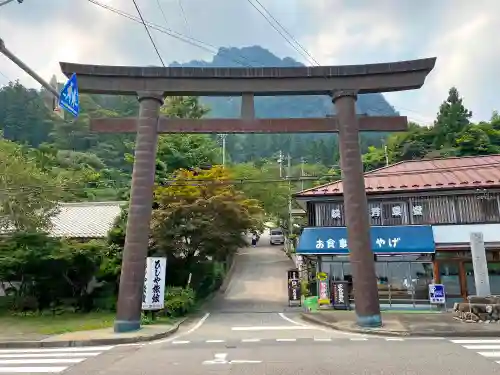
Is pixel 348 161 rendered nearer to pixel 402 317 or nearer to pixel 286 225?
pixel 402 317

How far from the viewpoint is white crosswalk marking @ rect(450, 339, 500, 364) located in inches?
344

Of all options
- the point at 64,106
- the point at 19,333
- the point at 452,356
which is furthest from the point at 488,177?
the point at 19,333

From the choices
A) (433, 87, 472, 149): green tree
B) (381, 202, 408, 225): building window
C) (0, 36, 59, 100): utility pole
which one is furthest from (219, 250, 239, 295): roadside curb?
(433, 87, 472, 149): green tree

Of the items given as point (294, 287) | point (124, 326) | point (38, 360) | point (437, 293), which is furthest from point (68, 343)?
point (437, 293)

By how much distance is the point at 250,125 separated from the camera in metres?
13.9

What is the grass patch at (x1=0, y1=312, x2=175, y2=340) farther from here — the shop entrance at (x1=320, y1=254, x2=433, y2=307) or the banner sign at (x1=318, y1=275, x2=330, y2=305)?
the shop entrance at (x1=320, y1=254, x2=433, y2=307)

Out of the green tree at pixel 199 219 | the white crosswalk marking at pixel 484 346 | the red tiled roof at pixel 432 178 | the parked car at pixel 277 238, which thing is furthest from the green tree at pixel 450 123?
the white crosswalk marking at pixel 484 346

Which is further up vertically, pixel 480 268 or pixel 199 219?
pixel 199 219

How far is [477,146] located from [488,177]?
29.3 metres

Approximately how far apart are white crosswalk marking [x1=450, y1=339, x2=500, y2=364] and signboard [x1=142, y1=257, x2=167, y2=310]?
32.7 feet

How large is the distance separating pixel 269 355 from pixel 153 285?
24.4ft

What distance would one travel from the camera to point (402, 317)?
1514cm

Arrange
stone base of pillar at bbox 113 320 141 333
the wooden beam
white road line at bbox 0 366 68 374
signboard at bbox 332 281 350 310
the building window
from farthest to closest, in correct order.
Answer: the building window < signboard at bbox 332 281 350 310 < the wooden beam < stone base of pillar at bbox 113 320 141 333 < white road line at bbox 0 366 68 374

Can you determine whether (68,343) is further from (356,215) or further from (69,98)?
(356,215)
